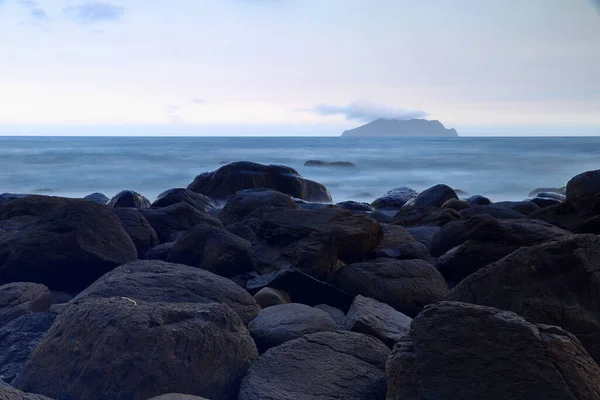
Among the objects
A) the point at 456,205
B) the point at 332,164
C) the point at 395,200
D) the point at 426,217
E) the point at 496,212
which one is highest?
the point at 496,212

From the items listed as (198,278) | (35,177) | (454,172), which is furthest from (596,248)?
(454,172)

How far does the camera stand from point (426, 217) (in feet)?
30.3

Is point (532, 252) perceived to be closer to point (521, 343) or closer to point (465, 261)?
point (521, 343)

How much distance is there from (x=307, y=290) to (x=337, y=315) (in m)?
0.42

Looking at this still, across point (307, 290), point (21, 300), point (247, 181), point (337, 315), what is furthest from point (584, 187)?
point (247, 181)

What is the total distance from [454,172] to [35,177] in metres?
19.5

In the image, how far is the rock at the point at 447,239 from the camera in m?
7.06

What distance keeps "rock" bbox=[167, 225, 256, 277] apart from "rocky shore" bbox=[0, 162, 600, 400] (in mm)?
14

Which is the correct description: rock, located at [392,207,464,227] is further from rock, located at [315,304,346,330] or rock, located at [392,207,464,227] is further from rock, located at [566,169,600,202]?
rock, located at [315,304,346,330]

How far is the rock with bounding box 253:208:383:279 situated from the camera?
5820 mm

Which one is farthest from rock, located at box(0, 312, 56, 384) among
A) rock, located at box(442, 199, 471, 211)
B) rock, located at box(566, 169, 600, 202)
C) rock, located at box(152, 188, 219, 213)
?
rock, located at box(442, 199, 471, 211)

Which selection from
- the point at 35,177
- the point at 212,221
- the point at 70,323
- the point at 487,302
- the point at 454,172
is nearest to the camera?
the point at 70,323

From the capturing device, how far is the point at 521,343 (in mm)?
3008

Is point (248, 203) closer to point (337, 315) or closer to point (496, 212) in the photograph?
point (496, 212)
